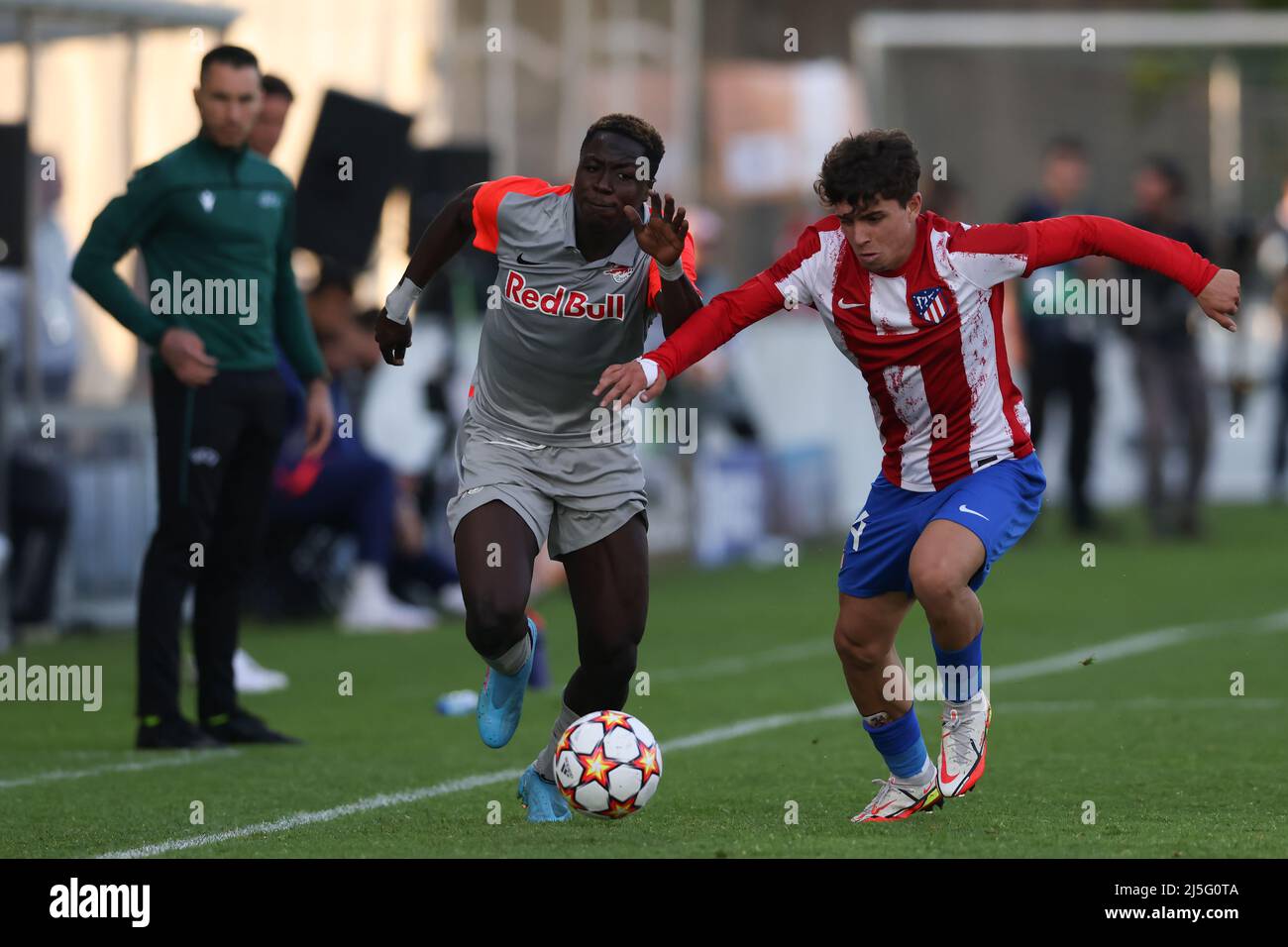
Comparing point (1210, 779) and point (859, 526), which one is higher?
point (859, 526)

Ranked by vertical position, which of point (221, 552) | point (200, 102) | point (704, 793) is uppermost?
point (200, 102)

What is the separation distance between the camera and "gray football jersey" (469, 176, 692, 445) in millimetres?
6676

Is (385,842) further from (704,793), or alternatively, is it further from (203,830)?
(704,793)

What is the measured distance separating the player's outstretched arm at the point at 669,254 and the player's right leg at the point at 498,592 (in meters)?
0.76

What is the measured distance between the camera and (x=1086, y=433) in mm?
17938

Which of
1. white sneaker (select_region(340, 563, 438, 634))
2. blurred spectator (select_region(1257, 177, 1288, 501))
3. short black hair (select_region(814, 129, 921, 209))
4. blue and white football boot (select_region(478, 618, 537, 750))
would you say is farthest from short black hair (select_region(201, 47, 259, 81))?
blurred spectator (select_region(1257, 177, 1288, 501))

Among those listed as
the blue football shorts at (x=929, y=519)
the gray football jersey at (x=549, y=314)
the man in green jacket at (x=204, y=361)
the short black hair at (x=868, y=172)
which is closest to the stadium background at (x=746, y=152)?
the man in green jacket at (x=204, y=361)

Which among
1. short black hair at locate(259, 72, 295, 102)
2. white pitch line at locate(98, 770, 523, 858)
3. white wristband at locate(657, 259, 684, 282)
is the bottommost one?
white pitch line at locate(98, 770, 523, 858)

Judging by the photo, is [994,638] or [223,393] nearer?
[223,393]

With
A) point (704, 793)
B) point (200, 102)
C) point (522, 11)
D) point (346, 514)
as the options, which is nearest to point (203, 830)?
point (704, 793)

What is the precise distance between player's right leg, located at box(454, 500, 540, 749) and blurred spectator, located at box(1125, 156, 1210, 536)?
38.7ft

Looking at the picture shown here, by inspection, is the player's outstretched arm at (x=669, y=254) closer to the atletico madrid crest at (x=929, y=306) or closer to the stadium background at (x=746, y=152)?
the atletico madrid crest at (x=929, y=306)

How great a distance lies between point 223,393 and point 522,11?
46.5ft

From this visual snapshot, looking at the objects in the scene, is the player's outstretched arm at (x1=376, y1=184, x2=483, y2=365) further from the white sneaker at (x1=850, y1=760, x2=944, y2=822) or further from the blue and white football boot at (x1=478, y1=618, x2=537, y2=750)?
the white sneaker at (x1=850, y1=760, x2=944, y2=822)
